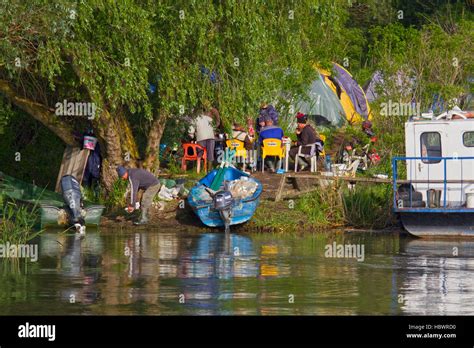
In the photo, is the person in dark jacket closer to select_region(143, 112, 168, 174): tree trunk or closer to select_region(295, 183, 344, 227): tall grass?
select_region(143, 112, 168, 174): tree trunk

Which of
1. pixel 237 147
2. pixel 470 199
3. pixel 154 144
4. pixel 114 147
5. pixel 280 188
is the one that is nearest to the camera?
pixel 470 199

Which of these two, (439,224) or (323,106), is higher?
(323,106)

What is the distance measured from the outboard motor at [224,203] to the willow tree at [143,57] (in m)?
1.93

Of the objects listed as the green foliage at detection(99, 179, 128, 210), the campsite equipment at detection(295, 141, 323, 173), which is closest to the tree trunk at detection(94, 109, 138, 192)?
the green foliage at detection(99, 179, 128, 210)

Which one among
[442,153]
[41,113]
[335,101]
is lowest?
[442,153]

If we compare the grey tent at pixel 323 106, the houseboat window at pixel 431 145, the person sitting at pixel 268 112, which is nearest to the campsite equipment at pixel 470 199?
the houseboat window at pixel 431 145

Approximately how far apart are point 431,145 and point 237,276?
9140 mm

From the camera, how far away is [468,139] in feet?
93.7

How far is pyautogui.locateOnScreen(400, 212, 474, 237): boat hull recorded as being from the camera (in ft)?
91.0

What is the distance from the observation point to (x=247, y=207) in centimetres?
2919

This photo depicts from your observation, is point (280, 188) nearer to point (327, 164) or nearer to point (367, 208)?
point (367, 208)

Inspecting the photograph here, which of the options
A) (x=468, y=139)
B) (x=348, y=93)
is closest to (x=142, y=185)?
(x=468, y=139)

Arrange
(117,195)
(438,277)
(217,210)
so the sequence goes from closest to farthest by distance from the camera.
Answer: (438,277)
(217,210)
(117,195)
